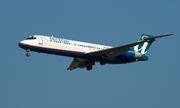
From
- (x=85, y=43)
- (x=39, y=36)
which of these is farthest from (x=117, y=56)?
(x=39, y=36)

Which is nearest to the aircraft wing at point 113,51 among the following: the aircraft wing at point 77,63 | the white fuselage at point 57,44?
the white fuselage at point 57,44

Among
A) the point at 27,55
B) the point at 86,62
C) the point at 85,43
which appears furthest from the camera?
the point at 86,62

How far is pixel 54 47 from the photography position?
36.7 m

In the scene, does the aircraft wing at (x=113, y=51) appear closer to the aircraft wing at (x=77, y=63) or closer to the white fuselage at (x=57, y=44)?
the white fuselage at (x=57, y=44)

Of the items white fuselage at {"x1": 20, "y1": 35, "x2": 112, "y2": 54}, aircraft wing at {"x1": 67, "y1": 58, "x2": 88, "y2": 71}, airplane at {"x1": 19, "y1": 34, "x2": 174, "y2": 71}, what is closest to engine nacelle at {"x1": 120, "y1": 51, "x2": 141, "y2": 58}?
airplane at {"x1": 19, "y1": 34, "x2": 174, "y2": 71}

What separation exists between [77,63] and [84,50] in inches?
208

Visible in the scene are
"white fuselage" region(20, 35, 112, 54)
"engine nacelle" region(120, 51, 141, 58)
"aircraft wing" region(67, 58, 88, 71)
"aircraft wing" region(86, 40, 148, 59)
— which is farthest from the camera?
"aircraft wing" region(67, 58, 88, 71)

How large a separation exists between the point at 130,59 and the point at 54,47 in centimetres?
1076

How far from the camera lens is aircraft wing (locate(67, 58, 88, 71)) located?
4141 centimetres

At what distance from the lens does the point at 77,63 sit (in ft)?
141

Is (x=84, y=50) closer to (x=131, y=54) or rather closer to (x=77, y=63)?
(x=77, y=63)

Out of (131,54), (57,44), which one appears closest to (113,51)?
(131,54)

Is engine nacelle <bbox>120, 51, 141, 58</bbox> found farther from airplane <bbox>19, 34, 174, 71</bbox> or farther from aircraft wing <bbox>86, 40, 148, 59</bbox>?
aircraft wing <bbox>86, 40, 148, 59</bbox>

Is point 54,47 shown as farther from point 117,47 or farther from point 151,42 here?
point 151,42
